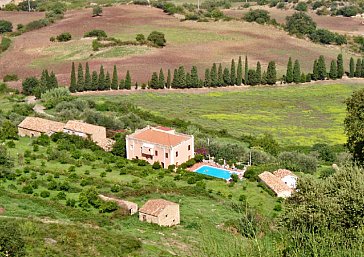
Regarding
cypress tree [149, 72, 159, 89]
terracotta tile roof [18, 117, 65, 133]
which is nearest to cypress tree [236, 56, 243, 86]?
cypress tree [149, 72, 159, 89]

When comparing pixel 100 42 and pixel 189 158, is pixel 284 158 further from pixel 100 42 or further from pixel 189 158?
pixel 100 42

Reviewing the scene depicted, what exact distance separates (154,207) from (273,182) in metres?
11.4

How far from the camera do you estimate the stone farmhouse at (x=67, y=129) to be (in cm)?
5431

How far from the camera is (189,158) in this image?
52.0 metres

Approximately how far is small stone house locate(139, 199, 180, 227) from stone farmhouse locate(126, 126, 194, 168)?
1403 cm

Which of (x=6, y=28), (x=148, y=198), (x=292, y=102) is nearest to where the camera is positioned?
(x=148, y=198)

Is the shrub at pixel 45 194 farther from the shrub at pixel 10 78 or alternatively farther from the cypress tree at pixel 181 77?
the shrub at pixel 10 78

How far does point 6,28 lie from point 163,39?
2998cm

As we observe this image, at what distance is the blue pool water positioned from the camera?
159 feet

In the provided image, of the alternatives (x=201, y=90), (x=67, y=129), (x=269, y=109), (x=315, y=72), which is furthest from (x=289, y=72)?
(x=67, y=129)

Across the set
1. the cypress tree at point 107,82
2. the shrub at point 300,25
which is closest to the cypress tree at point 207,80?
the cypress tree at point 107,82

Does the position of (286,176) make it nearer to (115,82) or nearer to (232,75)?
(232,75)

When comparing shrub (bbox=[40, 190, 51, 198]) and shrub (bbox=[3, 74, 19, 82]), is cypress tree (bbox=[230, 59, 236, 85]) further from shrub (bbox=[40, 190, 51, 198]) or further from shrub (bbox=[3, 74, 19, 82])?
shrub (bbox=[40, 190, 51, 198])

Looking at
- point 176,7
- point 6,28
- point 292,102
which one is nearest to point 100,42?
point 6,28
